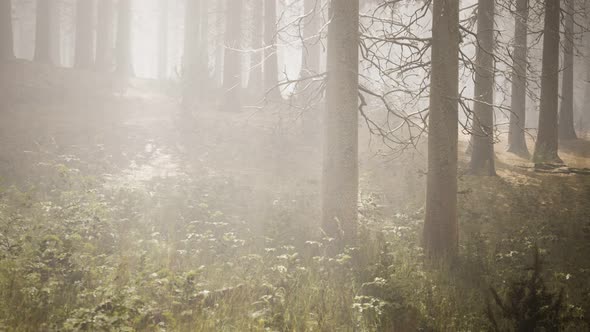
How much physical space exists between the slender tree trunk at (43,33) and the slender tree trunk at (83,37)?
168 cm

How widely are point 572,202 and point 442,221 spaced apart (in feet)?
15.3

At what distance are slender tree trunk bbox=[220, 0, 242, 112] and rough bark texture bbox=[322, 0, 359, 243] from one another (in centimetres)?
1158

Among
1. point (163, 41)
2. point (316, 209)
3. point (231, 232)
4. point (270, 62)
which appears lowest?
point (231, 232)

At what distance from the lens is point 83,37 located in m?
24.2

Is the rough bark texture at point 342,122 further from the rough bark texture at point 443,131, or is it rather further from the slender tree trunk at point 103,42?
the slender tree trunk at point 103,42

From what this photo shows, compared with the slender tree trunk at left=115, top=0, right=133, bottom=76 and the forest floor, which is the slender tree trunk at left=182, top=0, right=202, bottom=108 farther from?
the slender tree trunk at left=115, top=0, right=133, bottom=76

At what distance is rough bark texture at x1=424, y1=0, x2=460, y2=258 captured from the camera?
6820 millimetres

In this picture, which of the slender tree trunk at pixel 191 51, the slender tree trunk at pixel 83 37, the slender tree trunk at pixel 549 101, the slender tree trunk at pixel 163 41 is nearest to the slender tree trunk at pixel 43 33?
the slender tree trunk at pixel 83 37

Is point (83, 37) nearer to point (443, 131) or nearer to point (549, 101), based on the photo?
point (443, 131)

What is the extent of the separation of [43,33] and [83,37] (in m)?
2.50

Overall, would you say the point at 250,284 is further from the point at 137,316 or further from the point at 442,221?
the point at 442,221

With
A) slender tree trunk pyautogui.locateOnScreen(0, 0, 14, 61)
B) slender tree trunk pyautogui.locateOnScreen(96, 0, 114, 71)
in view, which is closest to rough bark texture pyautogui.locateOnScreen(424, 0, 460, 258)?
slender tree trunk pyautogui.locateOnScreen(0, 0, 14, 61)

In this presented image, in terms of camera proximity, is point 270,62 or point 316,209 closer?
point 316,209

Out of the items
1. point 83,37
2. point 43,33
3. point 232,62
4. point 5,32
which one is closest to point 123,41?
point 83,37
